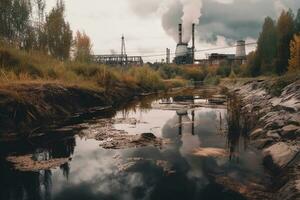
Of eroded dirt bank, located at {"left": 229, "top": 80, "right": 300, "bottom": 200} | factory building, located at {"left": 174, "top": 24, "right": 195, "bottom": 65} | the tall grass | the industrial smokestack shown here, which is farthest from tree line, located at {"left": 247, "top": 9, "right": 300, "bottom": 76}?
the industrial smokestack

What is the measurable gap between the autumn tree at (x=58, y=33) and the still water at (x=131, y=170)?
25.2 meters

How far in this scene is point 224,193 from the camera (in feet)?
24.0

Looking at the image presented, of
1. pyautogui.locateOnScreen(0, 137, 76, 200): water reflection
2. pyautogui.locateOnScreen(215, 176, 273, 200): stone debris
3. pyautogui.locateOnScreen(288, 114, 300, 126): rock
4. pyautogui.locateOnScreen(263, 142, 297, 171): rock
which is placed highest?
pyautogui.locateOnScreen(288, 114, 300, 126): rock

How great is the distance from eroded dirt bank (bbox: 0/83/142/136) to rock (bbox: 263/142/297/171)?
916 cm

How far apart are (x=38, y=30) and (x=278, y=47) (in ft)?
99.7

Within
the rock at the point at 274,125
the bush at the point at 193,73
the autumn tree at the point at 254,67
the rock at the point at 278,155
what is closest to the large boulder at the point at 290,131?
the rock at the point at 278,155

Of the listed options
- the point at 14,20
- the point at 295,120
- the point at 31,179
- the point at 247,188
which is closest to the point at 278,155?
the point at 247,188

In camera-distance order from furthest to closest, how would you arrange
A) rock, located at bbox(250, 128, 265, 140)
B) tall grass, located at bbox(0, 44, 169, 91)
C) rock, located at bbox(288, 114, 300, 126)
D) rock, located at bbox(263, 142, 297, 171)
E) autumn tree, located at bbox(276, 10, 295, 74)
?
autumn tree, located at bbox(276, 10, 295, 74), tall grass, located at bbox(0, 44, 169, 91), rock, located at bbox(250, 128, 265, 140), rock, located at bbox(288, 114, 300, 126), rock, located at bbox(263, 142, 297, 171)

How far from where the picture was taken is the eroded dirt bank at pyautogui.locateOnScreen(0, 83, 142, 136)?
13.4 meters

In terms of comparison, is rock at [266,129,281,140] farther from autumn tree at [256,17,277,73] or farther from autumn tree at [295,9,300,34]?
autumn tree at [256,17,277,73]

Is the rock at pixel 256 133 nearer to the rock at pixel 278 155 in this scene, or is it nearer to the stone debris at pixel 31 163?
the rock at pixel 278 155

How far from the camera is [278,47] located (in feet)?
142

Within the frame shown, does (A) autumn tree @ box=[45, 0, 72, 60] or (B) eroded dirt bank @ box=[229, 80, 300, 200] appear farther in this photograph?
(A) autumn tree @ box=[45, 0, 72, 60]

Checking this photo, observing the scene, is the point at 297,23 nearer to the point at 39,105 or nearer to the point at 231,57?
the point at 39,105
